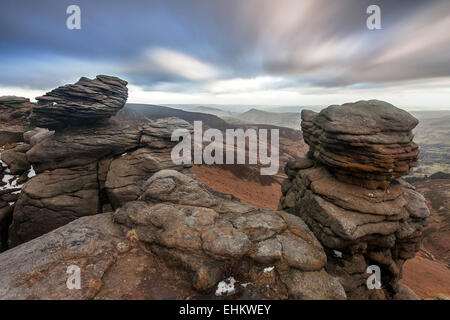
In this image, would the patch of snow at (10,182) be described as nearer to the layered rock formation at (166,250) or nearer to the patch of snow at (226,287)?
the layered rock formation at (166,250)

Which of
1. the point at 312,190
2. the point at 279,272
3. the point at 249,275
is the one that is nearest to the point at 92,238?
the point at 249,275

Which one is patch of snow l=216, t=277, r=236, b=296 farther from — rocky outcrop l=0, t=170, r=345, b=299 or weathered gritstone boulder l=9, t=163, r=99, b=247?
weathered gritstone boulder l=9, t=163, r=99, b=247

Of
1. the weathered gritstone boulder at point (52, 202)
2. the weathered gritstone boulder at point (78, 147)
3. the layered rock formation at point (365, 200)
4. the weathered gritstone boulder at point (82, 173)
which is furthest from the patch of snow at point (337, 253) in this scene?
the weathered gritstone boulder at point (78, 147)

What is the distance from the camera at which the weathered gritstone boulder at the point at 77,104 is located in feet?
49.6

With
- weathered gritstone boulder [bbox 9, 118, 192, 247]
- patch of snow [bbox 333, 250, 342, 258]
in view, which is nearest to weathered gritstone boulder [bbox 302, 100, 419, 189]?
patch of snow [bbox 333, 250, 342, 258]

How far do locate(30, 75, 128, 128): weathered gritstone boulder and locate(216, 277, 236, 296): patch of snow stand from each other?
16.1 m

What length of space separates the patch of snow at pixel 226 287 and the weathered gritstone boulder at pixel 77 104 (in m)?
16.1

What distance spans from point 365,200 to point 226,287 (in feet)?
26.8

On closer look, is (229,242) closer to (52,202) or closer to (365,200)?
(365,200)

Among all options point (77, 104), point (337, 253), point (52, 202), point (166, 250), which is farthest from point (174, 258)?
point (77, 104)

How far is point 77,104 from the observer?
1517 centimetres

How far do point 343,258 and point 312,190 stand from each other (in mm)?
3657

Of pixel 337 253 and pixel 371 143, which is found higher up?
pixel 371 143
